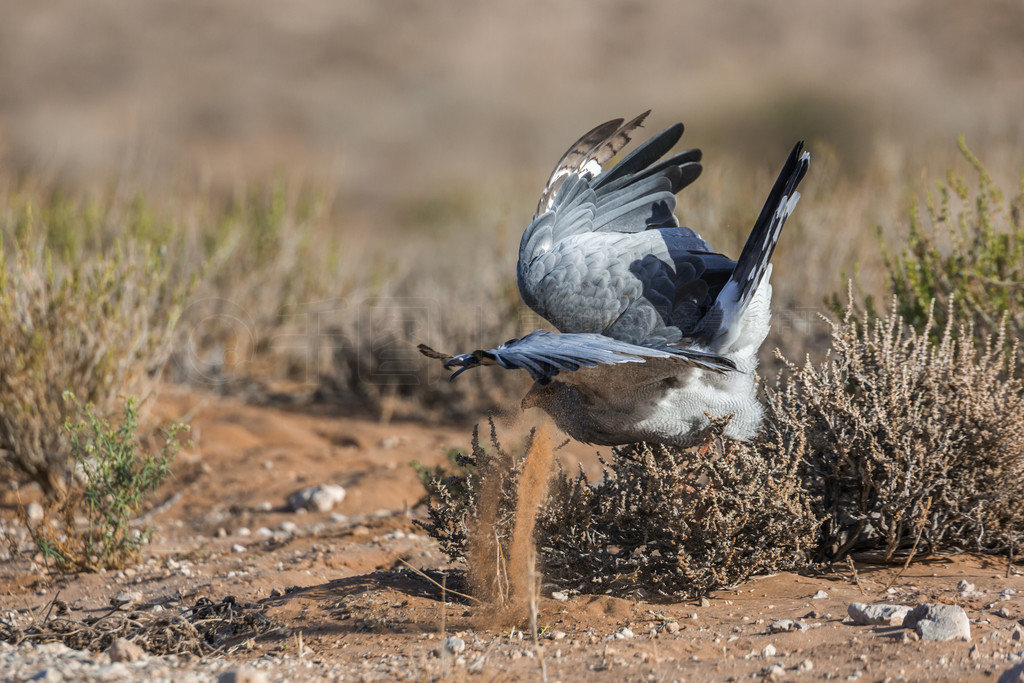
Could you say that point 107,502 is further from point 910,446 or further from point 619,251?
point 910,446

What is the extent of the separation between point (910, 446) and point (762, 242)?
98cm

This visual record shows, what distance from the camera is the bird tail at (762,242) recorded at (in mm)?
3252

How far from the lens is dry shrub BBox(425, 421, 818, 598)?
327 cm

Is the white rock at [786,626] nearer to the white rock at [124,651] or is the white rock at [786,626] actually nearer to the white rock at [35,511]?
the white rock at [124,651]

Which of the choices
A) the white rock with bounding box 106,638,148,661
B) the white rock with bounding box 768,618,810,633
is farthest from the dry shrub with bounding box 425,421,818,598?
the white rock with bounding box 106,638,148,661

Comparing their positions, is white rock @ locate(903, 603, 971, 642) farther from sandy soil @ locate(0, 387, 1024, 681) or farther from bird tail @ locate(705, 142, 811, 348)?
bird tail @ locate(705, 142, 811, 348)

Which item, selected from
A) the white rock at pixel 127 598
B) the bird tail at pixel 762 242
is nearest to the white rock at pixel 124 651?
the white rock at pixel 127 598

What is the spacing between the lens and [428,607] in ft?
11.2

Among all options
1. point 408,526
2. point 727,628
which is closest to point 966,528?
point 727,628

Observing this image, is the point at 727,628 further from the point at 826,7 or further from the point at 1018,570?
the point at 826,7

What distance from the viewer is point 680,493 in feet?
11.0

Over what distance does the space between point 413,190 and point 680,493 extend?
22021 millimetres

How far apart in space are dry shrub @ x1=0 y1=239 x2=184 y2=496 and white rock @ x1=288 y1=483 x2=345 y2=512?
1151mm

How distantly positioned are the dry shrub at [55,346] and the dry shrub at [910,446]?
3.67 m
